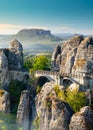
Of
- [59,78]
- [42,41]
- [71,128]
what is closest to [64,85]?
[59,78]

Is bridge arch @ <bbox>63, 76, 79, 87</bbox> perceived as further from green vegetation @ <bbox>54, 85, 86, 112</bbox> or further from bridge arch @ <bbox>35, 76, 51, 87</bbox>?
bridge arch @ <bbox>35, 76, 51, 87</bbox>

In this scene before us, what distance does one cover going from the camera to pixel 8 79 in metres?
49.5

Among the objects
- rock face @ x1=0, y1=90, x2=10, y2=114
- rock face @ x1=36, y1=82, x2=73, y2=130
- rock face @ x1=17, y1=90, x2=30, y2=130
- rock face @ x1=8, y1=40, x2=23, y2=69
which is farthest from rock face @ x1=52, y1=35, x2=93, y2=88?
rock face @ x1=36, y1=82, x2=73, y2=130

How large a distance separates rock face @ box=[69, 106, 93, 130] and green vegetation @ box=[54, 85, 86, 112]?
6072 mm

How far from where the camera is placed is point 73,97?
1607 inches

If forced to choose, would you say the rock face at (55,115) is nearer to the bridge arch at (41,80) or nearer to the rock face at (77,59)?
the rock face at (77,59)

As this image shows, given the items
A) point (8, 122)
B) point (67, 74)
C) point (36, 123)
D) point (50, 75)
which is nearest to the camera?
point (36, 123)

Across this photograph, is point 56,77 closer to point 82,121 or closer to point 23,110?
point 23,110

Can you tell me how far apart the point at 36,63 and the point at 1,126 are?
43.0 ft

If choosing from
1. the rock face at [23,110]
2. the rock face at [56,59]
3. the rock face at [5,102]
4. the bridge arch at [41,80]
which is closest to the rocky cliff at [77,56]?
the rock face at [56,59]

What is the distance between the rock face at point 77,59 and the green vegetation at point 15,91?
13.0ft

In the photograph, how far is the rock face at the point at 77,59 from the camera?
4462cm

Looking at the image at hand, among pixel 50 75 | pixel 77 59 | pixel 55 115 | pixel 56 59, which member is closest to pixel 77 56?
pixel 77 59

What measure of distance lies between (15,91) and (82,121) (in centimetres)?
1666
